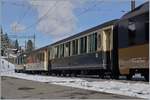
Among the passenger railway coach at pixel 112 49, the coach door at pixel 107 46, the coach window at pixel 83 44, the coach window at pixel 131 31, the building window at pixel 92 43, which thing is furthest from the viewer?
the coach window at pixel 83 44

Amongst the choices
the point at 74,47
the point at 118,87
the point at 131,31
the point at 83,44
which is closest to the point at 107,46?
the point at 131,31

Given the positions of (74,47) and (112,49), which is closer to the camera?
(112,49)

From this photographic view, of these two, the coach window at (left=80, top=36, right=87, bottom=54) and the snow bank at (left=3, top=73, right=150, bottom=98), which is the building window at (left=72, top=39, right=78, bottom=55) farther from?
the snow bank at (left=3, top=73, right=150, bottom=98)

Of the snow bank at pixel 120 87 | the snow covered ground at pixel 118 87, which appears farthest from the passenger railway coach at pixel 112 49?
the snow bank at pixel 120 87

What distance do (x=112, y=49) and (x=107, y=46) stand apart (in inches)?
36.5

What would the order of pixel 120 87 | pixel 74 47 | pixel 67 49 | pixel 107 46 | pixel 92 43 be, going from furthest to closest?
pixel 67 49 < pixel 74 47 < pixel 92 43 < pixel 107 46 < pixel 120 87

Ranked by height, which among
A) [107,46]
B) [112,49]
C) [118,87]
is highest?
[107,46]

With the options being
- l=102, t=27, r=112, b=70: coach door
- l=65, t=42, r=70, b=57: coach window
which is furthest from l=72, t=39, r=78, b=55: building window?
l=102, t=27, r=112, b=70: coach door

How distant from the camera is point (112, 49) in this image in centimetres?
2298

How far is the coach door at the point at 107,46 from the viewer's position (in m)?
23.5

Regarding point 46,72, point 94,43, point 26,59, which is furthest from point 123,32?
point 26,59

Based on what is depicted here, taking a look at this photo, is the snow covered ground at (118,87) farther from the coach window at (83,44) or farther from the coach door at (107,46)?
the coach window at (83,44)

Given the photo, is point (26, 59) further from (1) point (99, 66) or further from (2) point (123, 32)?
(2) point (123, 32)

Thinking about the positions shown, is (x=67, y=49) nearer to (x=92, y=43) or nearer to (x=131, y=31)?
(x=92, y=43)
